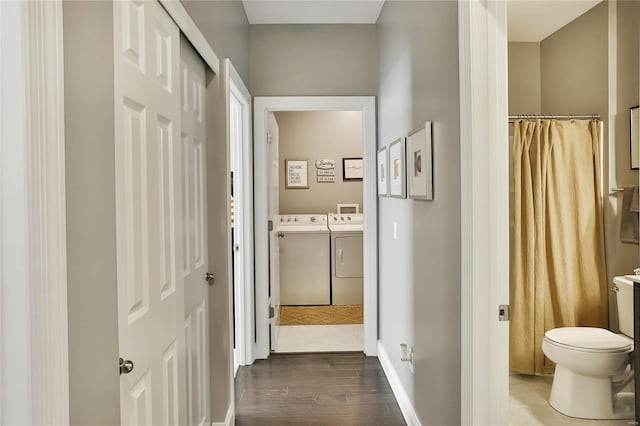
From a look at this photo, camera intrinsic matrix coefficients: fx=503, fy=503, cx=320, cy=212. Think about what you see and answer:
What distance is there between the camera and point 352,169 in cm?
615

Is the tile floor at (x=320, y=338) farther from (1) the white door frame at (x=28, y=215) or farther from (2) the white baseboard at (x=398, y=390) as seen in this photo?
(1) the white door frame at (x=28, y=215)

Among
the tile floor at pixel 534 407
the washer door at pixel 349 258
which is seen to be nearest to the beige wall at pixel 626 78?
the tile floor at pixel 534 407

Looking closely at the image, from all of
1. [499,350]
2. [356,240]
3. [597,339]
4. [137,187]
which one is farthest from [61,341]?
[356,240]

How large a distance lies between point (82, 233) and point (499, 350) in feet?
4.37

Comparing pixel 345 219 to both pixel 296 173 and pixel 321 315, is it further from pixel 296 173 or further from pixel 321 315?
pixel 321 315

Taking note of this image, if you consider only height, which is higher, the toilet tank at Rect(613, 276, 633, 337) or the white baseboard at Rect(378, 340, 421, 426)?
the toilet tank at Rect(613, 276, 633, 337)

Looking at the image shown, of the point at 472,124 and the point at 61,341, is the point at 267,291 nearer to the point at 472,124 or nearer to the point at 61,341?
the point at 472,124

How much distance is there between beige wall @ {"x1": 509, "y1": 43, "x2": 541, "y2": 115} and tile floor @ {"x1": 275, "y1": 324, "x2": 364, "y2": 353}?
2.30 m

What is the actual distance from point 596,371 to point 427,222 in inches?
52.8

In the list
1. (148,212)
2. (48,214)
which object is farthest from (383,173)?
(48,214)

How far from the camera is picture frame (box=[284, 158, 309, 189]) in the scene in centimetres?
614

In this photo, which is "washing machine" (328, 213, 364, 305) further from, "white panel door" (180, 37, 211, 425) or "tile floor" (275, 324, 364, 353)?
"white panel door" (180, 37, 211, 425)

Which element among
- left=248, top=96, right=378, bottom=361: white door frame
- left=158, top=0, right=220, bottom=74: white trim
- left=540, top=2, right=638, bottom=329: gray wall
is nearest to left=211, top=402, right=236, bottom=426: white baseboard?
left=248, top=96, right=378, bottom=361: white door frame

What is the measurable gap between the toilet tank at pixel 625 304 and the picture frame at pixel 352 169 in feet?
11.6
